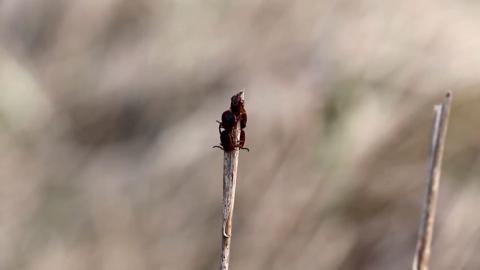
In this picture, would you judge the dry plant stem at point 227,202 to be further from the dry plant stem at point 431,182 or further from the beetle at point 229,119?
the dry plant stem at point 431,182

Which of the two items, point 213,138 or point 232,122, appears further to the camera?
point 213,138

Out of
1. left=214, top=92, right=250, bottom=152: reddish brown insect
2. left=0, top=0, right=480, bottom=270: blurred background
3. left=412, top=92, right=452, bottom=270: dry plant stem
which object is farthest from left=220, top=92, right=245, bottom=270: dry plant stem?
left=0, top=0, right=480, bottom=270: blurred background

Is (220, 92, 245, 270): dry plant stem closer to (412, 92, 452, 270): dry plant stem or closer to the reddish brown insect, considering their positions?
the reddish brown insect

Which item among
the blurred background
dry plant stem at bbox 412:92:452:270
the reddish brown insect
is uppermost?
the blurred background

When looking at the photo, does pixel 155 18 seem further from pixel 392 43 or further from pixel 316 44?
pixel 392 43

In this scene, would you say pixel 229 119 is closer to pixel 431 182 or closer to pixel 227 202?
pixel 227 202

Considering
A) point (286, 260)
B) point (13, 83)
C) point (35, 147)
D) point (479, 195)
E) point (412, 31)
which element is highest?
point (412, 31)

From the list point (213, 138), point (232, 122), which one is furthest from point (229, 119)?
point (213, 138)

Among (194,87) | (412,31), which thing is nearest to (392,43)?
(412,31)
